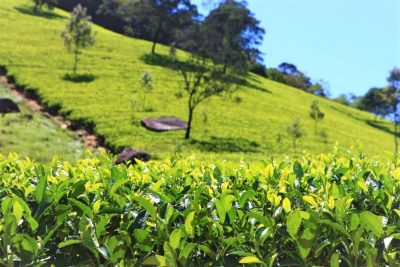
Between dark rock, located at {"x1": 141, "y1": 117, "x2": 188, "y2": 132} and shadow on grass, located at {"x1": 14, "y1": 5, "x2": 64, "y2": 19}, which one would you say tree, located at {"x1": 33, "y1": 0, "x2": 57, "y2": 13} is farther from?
dark rock, located at {"x1": 141, "y1": 117, "x2": 188, "y2": 132}

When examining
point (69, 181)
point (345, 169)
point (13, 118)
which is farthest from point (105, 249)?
point (13, 118)

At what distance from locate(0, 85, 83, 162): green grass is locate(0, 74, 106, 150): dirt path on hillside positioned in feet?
2.14

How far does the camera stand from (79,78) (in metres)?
43.9

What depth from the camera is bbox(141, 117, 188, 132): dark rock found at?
3284 cm

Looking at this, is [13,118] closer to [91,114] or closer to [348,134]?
[91,114]

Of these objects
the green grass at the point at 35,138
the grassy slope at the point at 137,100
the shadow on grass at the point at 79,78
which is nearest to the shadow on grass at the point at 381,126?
the grassy slope at the point at 137,100

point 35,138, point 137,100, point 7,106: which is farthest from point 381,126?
point 35,138

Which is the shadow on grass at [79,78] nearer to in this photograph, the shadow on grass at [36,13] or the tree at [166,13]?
the tree at [166,13]

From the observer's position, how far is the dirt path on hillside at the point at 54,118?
29062 mm

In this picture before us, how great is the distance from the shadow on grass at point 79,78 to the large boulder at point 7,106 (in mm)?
11754

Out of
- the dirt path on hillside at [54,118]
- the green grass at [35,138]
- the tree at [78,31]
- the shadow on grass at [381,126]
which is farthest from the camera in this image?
the shadow on grass at [381,126]

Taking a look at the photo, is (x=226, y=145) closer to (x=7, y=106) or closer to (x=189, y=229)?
(x=7, y=106)

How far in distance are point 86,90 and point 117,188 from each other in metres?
37.8

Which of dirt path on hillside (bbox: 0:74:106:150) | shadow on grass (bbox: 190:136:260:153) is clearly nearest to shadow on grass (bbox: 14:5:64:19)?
dirt path on hillside (bbox: 0:74:106:150)
